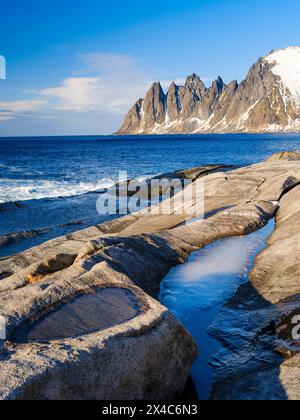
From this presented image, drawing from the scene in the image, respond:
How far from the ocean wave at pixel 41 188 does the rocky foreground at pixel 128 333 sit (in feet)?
91.8

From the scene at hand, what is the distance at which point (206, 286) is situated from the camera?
31.4 ft

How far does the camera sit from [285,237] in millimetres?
Answer: 12031

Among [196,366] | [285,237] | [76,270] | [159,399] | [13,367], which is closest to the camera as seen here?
[13,367]

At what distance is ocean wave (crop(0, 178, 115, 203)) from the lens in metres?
37.2

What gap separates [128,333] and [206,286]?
425 cm

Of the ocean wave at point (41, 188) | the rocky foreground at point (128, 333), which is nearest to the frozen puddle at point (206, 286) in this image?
the rocky foreground at point (128, 333)

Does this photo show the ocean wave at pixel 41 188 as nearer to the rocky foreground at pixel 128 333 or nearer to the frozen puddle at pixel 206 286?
the frozen puddle at pixel 206 286

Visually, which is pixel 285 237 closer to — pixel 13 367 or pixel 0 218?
pixel 13 367

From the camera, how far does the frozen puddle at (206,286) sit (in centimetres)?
711
